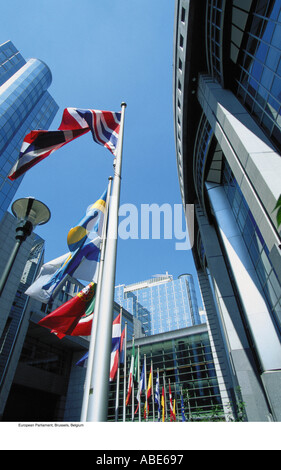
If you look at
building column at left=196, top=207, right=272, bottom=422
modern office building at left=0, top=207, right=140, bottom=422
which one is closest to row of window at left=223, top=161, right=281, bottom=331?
building column at left=196, top=207, right=272, bottom=422

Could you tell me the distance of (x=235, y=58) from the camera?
13898 millimetres

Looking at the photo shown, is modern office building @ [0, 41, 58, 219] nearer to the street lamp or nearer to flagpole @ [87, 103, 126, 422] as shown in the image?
the street lamp

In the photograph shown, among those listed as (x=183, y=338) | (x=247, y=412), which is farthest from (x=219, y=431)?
(x=183, y=338)

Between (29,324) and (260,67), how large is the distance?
34.7 meters

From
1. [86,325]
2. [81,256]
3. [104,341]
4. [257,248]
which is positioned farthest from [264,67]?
[86,325]

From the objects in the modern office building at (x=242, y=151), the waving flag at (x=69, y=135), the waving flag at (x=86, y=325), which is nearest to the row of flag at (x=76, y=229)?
the waving flag at (x=69, y=135)

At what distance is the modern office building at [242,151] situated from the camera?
10.8m

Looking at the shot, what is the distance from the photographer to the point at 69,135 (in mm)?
8227

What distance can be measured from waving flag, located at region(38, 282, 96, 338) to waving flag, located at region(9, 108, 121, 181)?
4431mm

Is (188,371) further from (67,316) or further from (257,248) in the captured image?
(67,316)

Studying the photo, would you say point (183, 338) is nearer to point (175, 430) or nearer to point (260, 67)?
point (260, 67)

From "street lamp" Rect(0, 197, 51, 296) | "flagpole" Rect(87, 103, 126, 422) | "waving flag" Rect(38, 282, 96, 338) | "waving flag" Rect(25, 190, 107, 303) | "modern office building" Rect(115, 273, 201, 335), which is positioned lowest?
"flagpole" Rect(87, 103, 126, 422)

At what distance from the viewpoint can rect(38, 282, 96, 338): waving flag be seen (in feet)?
25.9

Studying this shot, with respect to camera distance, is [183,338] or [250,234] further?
[183,338]
